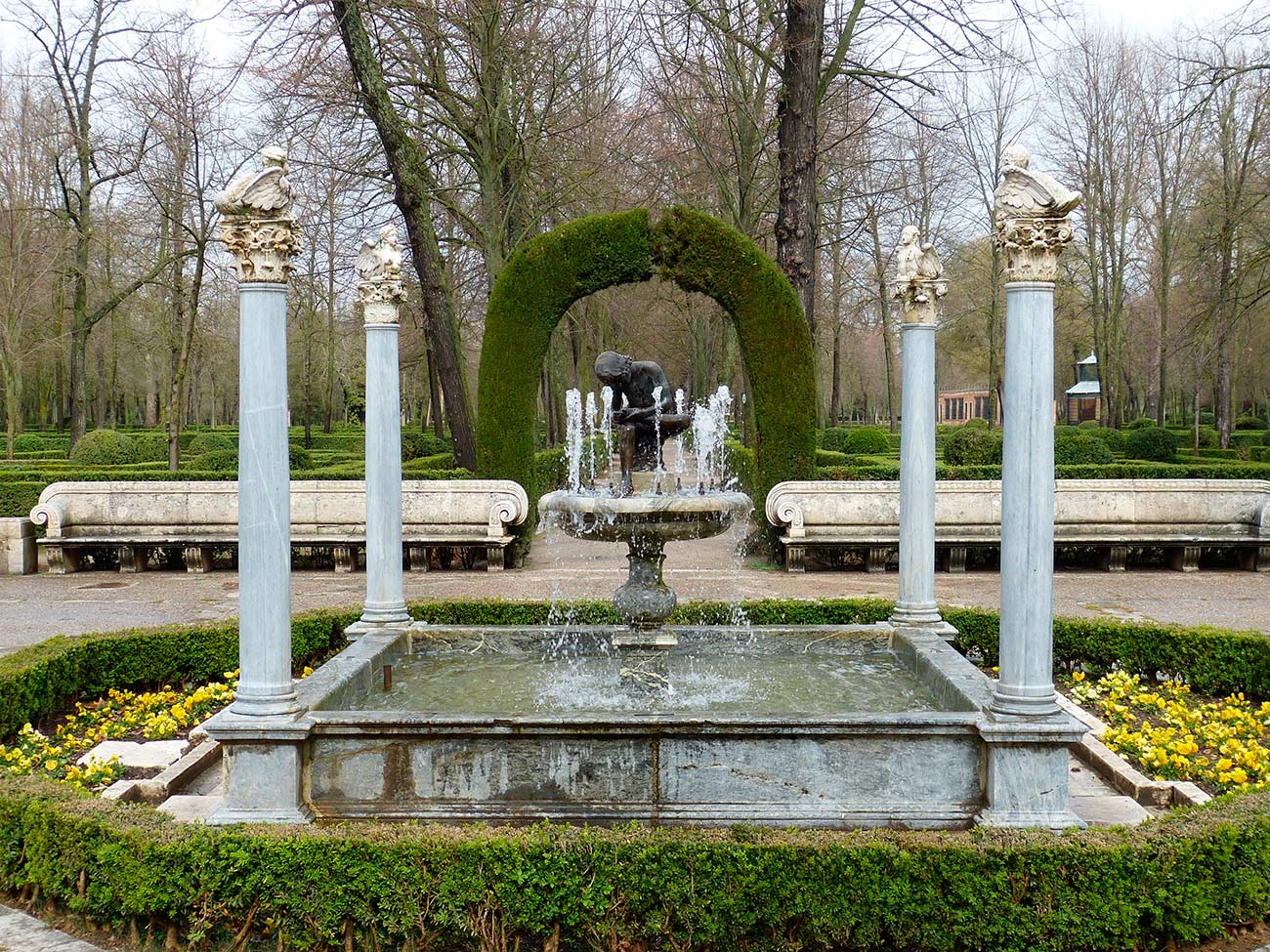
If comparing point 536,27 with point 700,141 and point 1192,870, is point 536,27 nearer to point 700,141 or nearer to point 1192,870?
point 700,141

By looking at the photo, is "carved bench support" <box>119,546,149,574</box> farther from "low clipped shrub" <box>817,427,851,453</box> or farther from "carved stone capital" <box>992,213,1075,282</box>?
"low clipped shrub" <box>817,427,851,453</box>

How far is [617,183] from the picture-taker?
81.3 ft

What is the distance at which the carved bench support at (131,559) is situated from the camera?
1407cm

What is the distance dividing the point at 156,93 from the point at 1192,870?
2066 centimetres

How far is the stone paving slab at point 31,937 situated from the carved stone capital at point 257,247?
3188 millimetres

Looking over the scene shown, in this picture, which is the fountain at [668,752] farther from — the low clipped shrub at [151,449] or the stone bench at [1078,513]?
the low clipped shrub at [151,449]

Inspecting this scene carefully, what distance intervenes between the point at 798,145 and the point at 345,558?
878cm

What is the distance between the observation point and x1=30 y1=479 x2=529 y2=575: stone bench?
13648mm

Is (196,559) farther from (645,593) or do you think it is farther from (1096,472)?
(1096,472)

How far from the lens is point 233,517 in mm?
13859

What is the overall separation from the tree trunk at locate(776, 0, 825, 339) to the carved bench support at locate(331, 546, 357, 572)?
7377 millimetres

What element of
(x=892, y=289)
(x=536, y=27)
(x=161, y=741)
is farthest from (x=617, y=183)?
(x=161, y=741)

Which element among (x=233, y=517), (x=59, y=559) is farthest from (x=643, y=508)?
(x=59, y=559)

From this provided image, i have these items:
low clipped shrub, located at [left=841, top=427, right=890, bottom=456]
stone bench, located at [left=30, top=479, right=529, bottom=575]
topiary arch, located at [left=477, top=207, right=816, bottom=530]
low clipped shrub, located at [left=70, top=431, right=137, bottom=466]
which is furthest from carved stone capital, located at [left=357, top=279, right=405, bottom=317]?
low clipped shrub, located at [left=841, top=427, right=890, bottom=456]
